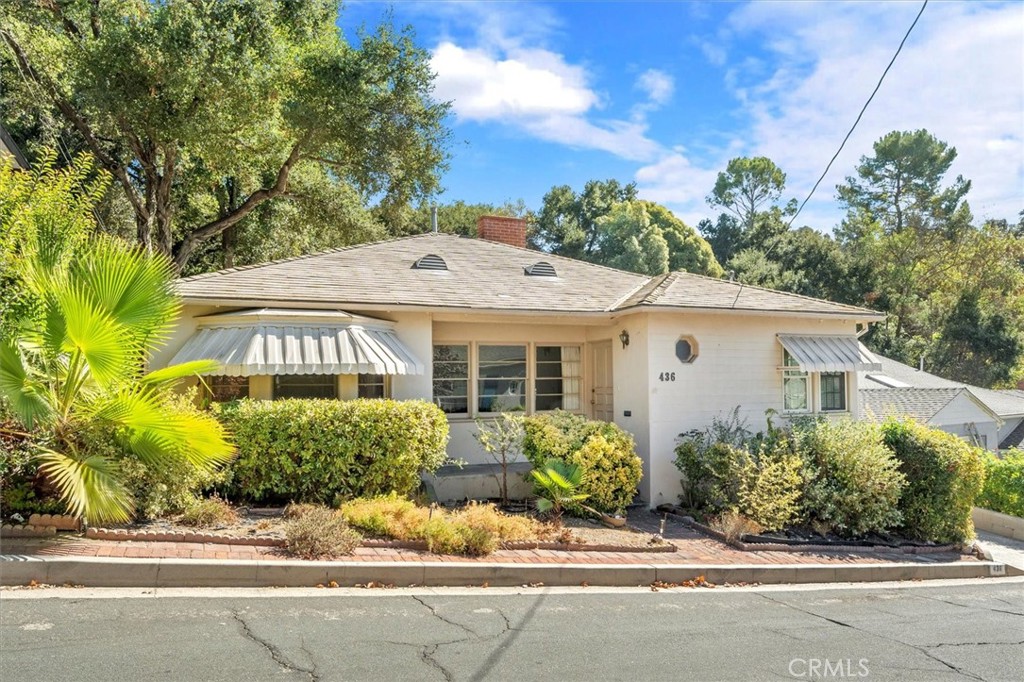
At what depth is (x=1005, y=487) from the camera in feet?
45.8

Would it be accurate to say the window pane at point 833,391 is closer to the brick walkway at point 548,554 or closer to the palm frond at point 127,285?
the brick walkway at point 548,554

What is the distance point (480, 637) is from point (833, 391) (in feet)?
34.9

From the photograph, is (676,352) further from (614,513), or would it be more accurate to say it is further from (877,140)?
(877,140)

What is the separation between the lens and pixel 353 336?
10.8 m

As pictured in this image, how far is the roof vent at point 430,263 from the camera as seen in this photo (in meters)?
13.9

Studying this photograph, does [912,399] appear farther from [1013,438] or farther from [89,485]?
[89,485]

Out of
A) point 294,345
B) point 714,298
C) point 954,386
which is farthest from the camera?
point 954,386

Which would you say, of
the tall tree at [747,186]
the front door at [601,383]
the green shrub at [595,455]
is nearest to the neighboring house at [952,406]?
the front door at [601,383]

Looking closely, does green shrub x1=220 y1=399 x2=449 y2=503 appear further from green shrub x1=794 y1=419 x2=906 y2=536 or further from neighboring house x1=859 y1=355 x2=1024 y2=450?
neighboring house x1=859 y1=355 x2=1024 y2=450

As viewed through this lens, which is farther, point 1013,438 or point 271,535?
point 1013,438

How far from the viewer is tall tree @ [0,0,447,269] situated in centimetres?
1509

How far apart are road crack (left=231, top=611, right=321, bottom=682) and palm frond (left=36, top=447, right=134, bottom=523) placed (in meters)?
2.21

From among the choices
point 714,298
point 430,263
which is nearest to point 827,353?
point 714,298

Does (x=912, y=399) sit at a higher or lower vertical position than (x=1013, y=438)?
higher
